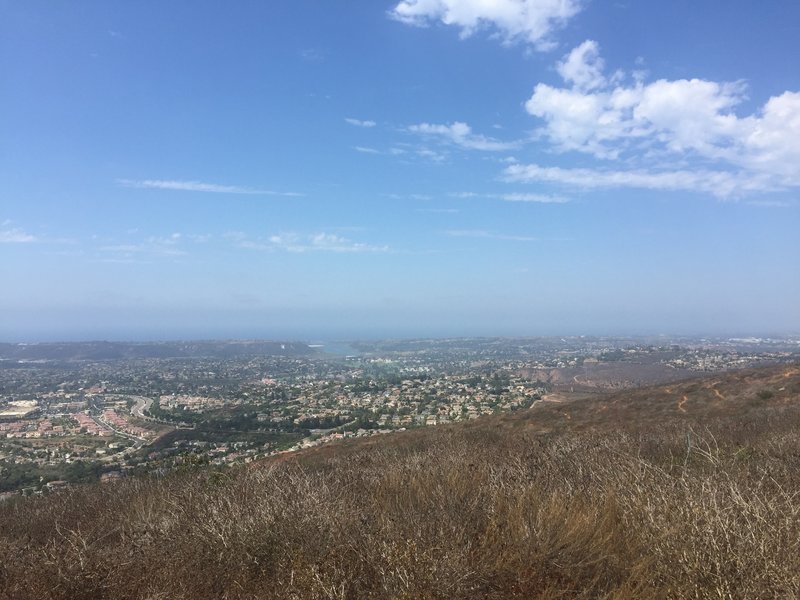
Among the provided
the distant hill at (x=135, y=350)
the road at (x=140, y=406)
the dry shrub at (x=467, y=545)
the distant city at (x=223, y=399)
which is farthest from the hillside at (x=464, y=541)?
the distant hill at (x=135, y=350)

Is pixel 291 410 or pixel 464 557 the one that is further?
pixel 291 410

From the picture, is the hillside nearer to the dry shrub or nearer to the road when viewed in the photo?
the dry shrub

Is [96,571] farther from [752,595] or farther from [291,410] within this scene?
[291,410]

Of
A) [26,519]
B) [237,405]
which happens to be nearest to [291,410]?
[237,405]

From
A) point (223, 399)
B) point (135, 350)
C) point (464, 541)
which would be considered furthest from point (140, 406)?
point (135, 350)

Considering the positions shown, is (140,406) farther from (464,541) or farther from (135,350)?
(135,350)

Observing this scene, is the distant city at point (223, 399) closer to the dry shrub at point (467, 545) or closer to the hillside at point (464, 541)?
the hillside at point (464, 541)

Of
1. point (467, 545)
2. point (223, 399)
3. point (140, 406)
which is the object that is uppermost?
point (467, 545)

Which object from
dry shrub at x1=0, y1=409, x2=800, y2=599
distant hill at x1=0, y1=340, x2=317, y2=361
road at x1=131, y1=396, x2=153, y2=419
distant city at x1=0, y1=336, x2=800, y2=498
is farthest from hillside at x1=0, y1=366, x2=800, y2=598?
distant hill at x1=0, y1=340, x2=317, y2=361

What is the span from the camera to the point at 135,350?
98250 millimetres

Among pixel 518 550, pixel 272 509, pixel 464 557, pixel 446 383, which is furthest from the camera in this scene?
pixel 446 383

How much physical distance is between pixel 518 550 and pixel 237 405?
4344 cm

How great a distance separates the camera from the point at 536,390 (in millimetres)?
45000

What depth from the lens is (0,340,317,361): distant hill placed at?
288ft
